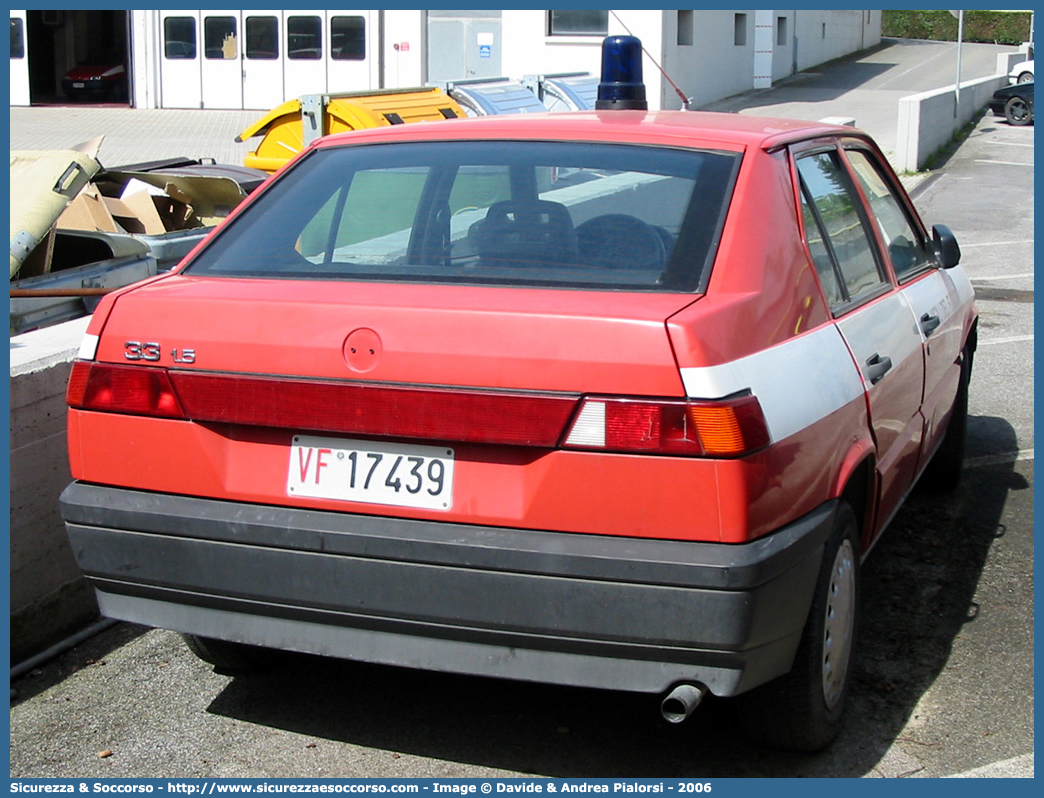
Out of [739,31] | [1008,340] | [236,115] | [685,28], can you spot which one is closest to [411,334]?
[1008,340]

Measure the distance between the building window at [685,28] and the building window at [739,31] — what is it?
3899 mm

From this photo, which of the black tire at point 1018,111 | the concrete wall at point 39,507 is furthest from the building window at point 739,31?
the concrete wall at point 39,507

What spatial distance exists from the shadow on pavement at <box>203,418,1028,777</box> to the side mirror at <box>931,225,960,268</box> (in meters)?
1.28

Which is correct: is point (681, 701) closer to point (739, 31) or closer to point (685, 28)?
point (685, 28)

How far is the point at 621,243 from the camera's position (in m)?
3.18

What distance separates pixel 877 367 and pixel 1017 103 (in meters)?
30.1

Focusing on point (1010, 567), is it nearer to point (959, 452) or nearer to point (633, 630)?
point (959, 452)

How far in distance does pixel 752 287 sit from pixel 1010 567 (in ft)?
8.03

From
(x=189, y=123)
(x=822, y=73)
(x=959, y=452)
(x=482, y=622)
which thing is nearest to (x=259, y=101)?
(x=189, y=123)

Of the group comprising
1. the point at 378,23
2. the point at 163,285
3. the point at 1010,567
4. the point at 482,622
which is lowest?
the point at 1010,567

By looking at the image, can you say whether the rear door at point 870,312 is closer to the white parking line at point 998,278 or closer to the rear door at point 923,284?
the rear door at point 923,284

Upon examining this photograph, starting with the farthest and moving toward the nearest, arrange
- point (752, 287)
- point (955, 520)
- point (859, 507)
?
point (955, 520) → point (859, 507) → point (752, 287)

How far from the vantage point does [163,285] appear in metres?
3.28

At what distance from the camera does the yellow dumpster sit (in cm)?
1358
